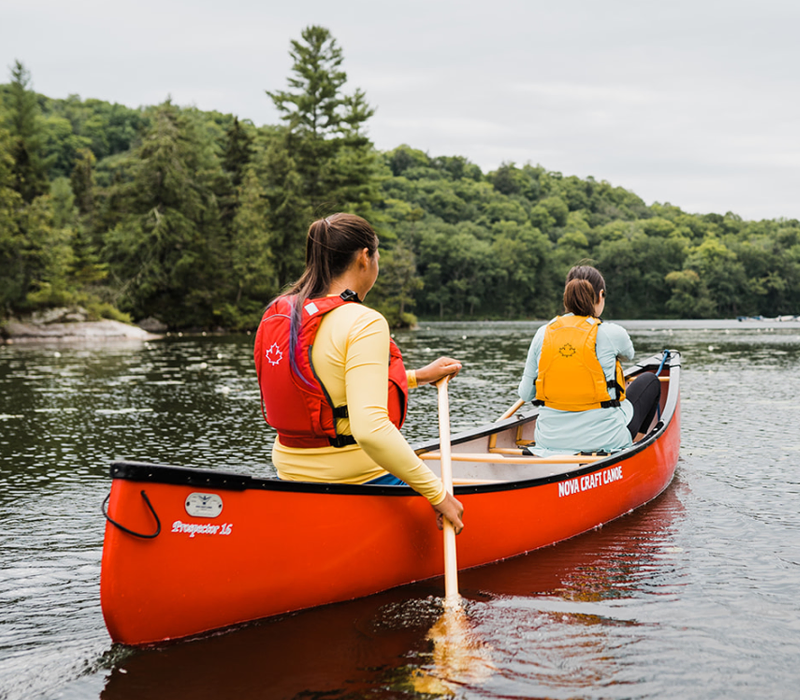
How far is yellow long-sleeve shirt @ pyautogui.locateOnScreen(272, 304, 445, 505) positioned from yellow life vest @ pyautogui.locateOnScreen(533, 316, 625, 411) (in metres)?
2.15

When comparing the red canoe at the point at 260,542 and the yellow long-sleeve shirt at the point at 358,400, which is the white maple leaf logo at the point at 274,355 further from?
the red canoe at the point at 260,542

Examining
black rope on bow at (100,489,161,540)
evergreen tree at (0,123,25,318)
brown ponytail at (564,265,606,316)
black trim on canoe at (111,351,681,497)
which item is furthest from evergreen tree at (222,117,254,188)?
black rope on bow at (100,489,161,540)

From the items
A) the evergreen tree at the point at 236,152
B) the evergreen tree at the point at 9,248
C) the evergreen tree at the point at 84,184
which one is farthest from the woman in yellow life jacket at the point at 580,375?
the evergreen tree at the point at 84,184

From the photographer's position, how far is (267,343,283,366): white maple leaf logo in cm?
333

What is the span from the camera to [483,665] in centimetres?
322

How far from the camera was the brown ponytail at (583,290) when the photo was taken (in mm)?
5297

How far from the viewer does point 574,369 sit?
17.5 feet

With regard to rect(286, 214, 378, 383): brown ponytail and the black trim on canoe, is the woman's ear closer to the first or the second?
rect(286, 214, 378, 383): brown ponytail

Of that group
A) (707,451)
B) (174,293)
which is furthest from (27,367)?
(174,293)

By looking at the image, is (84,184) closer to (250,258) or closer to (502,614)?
(250,258)

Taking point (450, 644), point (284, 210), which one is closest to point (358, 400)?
point (450, 644)

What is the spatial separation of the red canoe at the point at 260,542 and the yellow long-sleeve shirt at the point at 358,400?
179mm

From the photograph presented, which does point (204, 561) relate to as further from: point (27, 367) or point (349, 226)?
point (27, 367)

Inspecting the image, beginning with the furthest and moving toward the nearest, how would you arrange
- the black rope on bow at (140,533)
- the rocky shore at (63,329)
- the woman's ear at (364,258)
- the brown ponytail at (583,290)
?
the rocky shore at (63,329) → the brown ponytail at (583,290) → the woman's ear at (364,258) → the black rope on bow at (140,533)
